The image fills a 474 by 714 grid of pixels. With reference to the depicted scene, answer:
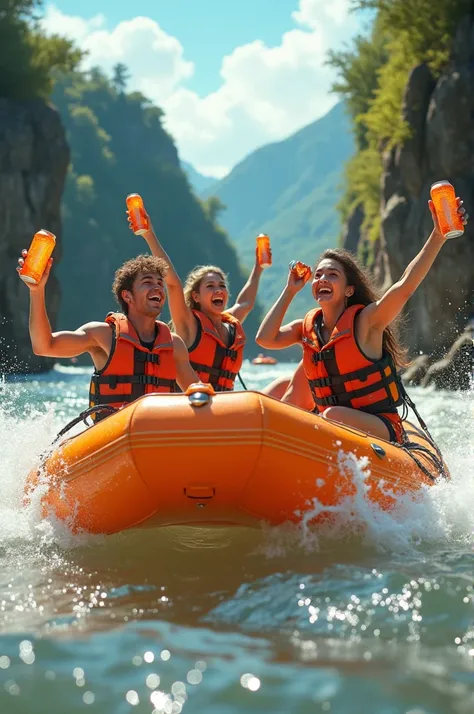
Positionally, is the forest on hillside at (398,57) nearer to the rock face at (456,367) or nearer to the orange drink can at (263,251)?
the rock face at (456,367)

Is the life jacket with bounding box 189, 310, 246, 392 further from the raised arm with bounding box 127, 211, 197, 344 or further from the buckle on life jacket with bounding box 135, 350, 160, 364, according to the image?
the buckle on life jacket with bounding box 135, 350, 160, 364

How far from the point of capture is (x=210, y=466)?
3.48 m

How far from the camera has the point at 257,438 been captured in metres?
3.47

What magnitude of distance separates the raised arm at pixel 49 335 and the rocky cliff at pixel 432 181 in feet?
43.3

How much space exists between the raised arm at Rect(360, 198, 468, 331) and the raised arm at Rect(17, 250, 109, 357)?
1451mm

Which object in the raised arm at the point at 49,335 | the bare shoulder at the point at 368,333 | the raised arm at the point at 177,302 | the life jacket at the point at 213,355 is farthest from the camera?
the life jacket at the point at 213,355

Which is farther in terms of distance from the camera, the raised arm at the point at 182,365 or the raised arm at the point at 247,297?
the raised arm at the point at 247,297

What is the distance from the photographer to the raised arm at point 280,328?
15.6 ft

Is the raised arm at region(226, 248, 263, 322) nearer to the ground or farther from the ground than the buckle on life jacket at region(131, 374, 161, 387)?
farther from the ground

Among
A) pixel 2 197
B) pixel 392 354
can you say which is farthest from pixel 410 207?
pixel 392 354

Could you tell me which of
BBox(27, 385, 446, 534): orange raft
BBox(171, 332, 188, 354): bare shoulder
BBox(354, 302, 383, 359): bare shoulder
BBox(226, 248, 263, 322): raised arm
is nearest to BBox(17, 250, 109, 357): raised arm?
BBox(171, 332, 188, 354): bare shoulder

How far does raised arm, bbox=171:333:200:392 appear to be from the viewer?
4.70 metres

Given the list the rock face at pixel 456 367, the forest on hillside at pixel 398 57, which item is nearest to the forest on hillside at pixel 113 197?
the forest on hillside at pixel 398 57

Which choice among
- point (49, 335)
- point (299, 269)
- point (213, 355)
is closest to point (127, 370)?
point (49, 335)
